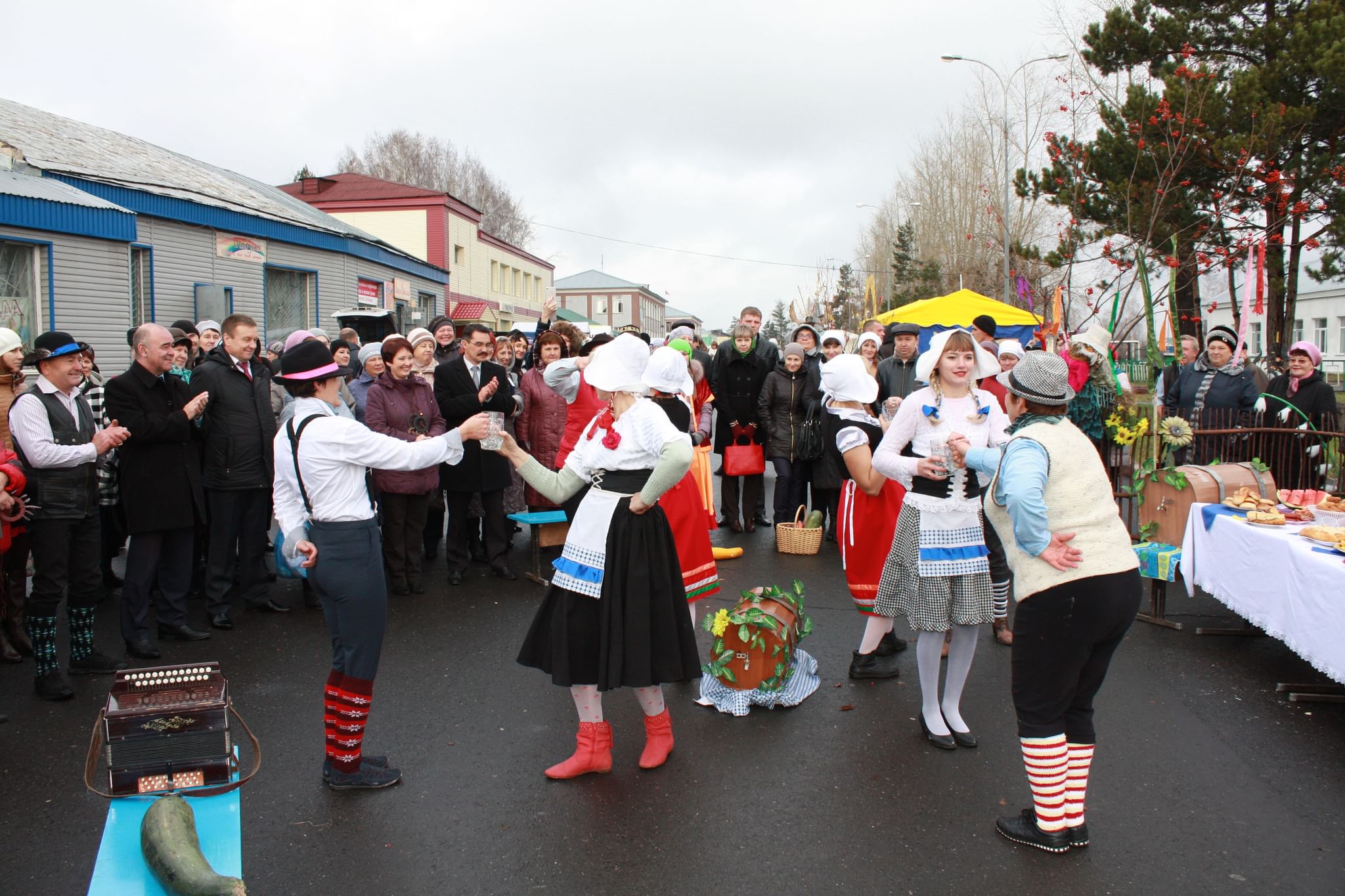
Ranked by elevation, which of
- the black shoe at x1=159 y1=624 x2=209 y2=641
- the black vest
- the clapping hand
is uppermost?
the black vest

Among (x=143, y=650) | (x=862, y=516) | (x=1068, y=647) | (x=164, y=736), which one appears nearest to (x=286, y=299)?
(x=143, y=650)

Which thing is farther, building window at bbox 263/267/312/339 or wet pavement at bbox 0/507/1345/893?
building window at bbox 263/267/312/339

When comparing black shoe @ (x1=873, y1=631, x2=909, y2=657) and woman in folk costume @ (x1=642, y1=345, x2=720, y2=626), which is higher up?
woman in folk costume @ (x1=642, y1=345, x2=720, y2=626)

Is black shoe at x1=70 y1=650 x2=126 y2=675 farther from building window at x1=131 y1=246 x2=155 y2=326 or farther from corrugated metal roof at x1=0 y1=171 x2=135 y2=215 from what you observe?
building window at x1=131 y1=246 x2=155 y2=326

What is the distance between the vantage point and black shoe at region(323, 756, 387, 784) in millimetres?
3904

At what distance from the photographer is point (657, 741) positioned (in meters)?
4.17

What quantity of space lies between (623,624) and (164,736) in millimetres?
1697

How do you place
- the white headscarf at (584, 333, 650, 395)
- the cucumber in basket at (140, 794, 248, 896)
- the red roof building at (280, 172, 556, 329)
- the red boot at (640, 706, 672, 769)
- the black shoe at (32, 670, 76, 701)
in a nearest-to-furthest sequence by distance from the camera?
1. the cucumber in basket at (140, 794, 248, 896)
2. the white headscarf at (584, 333, 650, 395)
3. the red boot at (640, 706, 672, 769)
4. the black shoe at (32, 670, 76, 701)
5. the red roof building at (280, 172, 556, 329)

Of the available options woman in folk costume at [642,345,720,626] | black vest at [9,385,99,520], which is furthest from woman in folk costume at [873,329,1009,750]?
black vest at [9,385,99,520]

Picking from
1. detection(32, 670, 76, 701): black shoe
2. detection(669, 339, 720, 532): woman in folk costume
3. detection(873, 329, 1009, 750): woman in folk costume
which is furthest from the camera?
detection(669, 339, 720, 532): woman in folk costume

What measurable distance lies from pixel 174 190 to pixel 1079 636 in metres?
17.4

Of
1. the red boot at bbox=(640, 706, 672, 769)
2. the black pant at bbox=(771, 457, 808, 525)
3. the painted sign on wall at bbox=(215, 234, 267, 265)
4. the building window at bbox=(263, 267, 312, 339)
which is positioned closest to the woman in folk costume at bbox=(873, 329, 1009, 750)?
the red boot at bbox=(640, 706, 672, 769)

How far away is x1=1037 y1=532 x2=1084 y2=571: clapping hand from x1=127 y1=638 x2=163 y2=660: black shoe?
16.2 feet

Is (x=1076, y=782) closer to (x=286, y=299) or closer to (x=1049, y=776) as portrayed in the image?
(x=1049, y=776)
